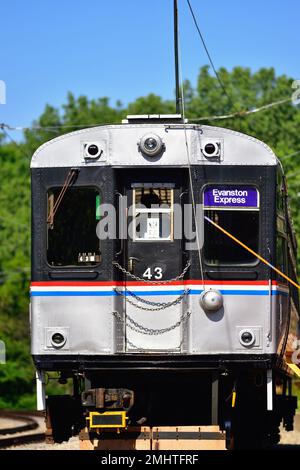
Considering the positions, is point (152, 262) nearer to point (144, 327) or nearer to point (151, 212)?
point (151, 212)

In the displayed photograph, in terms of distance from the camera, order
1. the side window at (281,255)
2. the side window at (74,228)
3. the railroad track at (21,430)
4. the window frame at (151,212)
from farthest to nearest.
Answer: the railroad track at (21,430) → the side window at (281,255) → the side window at (74,228) → the window frame at (151,212)

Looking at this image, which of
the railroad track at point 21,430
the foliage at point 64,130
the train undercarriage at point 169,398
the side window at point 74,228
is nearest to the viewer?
the train undercarriage at point 169,398

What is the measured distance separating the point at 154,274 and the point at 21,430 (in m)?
10.8

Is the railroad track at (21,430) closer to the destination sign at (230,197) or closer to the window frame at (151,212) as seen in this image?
the window frame at (151,212)

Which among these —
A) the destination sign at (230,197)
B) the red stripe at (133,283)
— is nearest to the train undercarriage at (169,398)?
the red stripe at (133,283)

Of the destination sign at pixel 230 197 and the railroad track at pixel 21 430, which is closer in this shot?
the destination sign at pixel 230 197

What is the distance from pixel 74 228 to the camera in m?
13.3

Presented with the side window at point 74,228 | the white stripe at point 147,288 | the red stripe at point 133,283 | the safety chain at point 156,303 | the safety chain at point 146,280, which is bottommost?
the safety chain at point 156,303

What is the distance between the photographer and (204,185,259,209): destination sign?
1320 cm

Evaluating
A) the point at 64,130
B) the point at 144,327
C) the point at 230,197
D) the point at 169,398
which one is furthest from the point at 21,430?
the point at 64,130

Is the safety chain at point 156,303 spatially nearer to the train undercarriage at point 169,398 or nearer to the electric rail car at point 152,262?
the electric rail car at point 152,262

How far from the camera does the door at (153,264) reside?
43.1 ft

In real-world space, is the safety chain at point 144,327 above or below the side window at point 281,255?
below
